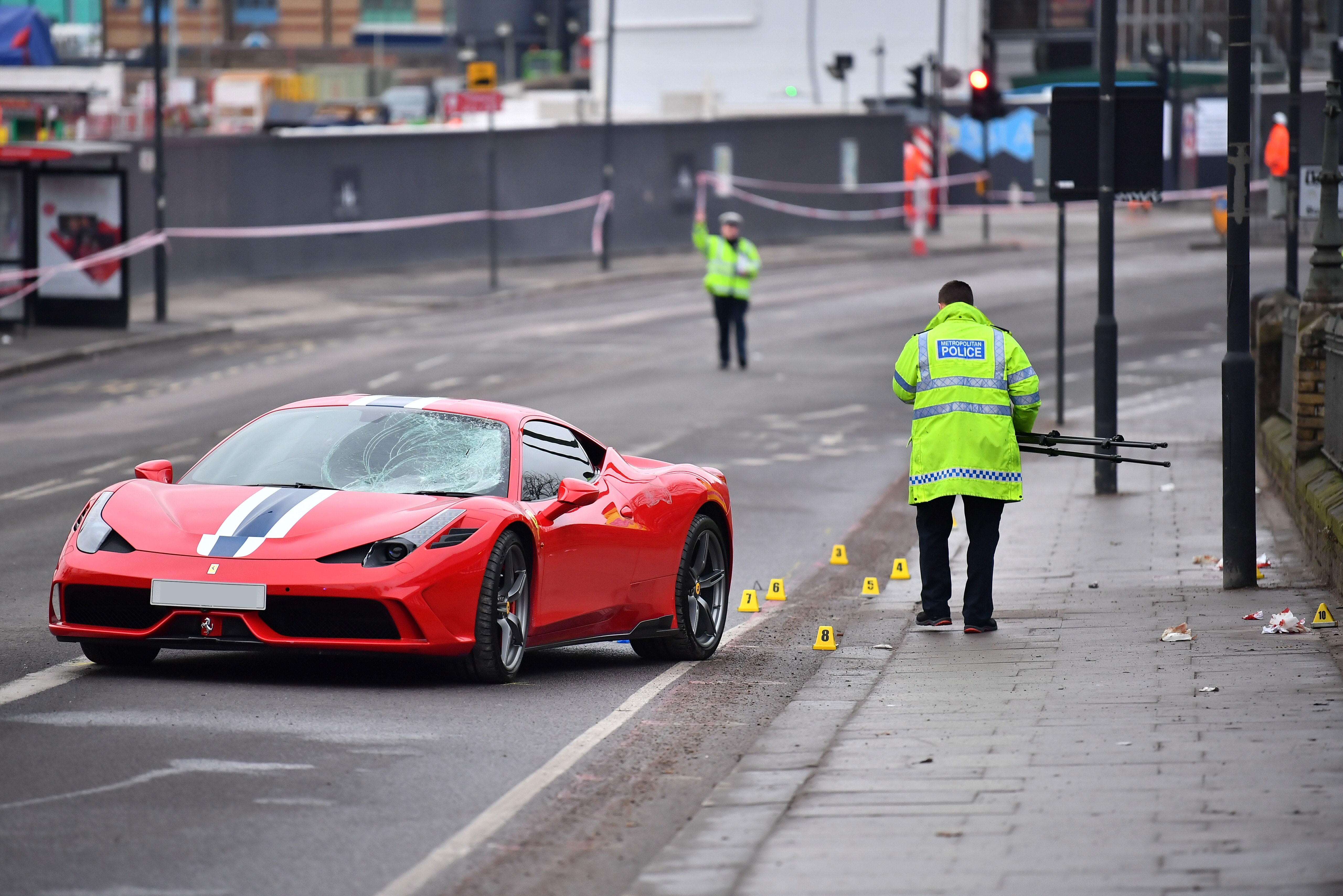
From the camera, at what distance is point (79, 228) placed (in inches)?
1089

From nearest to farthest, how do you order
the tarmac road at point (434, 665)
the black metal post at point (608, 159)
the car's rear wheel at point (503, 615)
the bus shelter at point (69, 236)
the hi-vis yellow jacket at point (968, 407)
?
the tarmac road at point (434, 665)
the car's rear wheel at point (503, 615)
the hi-vis yellow jacket at point (968, 407)
the bus shelter at point (69, 236)
the black metal post at point (608, 159)

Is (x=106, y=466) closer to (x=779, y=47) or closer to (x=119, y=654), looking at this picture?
(x=119, y=654)

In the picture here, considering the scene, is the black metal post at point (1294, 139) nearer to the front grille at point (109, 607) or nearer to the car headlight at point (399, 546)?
the car headlight at point (399, 546)

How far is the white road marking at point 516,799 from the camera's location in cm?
573

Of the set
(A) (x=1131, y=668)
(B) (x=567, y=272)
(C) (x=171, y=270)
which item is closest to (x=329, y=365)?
(C) (x=171, y=270)

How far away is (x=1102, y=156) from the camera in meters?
15.7

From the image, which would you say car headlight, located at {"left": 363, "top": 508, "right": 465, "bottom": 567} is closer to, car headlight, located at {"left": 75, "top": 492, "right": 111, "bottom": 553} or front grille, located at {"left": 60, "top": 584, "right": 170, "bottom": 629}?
front grille, located at {"left": 60, "top": 584, "right": 170, "bottom": 629}

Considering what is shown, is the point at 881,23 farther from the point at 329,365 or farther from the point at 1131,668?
the point at 1131,668

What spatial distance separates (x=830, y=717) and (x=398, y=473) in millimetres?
2140

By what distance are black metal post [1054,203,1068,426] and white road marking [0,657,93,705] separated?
9.96 metres

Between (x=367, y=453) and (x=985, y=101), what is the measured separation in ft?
98.8

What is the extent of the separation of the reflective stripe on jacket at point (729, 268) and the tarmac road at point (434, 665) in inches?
38.6

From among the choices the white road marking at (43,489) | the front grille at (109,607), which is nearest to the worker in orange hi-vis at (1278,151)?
the white road marking at (43,489)

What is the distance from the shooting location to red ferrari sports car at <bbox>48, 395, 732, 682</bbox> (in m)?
8.08
